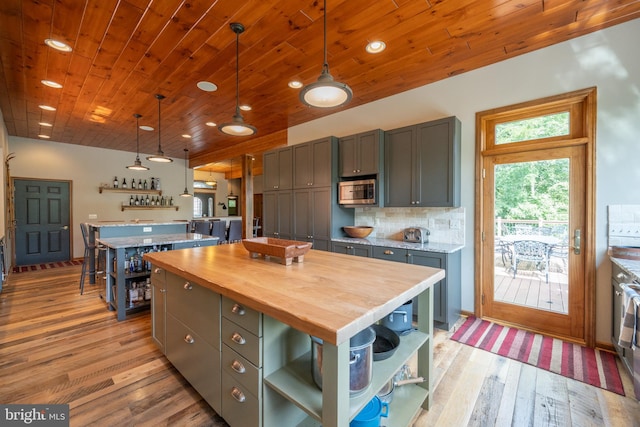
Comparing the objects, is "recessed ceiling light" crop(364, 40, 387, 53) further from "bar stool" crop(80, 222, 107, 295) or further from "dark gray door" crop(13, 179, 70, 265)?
"dark gray door" crop(13, 179, 70, 265)

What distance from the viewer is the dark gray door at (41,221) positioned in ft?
19.4

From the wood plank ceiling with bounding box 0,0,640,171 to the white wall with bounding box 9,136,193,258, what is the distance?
263 cm

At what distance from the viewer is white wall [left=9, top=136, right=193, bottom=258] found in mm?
6074

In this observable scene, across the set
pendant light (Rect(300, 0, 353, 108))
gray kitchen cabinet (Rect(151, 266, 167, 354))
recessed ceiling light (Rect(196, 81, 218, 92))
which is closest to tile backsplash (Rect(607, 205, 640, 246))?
pendant light (Rect(300, 0, 353, 108))

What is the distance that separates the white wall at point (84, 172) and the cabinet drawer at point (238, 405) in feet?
24.3

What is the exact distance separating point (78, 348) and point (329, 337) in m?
2.86

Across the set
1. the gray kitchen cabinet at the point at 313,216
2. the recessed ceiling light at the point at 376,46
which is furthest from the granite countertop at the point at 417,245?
the recessed ceiling light at the point at 376,46

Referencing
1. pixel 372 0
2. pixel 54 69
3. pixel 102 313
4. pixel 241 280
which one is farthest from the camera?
pixel 102 313

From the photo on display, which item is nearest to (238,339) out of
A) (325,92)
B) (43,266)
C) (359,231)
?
(325,92)

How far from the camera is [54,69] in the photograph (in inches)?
120

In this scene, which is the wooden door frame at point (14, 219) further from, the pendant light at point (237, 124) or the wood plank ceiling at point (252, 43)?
the pendant light at point (237, 124)

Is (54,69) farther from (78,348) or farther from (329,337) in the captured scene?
(329,337)

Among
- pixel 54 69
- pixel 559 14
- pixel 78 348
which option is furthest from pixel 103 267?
pixel 559 14

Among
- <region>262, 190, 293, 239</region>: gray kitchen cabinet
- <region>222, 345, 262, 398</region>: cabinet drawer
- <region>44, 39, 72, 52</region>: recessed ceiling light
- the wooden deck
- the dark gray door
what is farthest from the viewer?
the dark gray door
